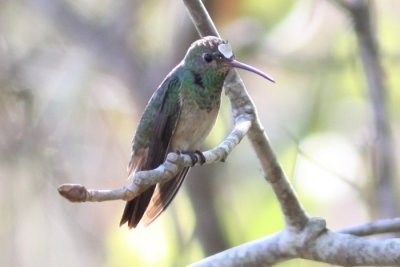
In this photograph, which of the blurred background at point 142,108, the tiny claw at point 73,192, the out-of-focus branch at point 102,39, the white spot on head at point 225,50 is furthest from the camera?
the out-of-focus branch at point 102,39

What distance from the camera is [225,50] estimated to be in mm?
2949

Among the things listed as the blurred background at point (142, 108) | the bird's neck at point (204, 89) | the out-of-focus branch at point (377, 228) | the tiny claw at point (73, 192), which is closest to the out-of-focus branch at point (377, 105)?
the blurred background at point (142, 108)

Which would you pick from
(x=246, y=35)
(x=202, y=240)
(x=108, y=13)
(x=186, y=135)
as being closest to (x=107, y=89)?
(x=108, y=13)

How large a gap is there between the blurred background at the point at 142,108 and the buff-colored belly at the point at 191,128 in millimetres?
1028

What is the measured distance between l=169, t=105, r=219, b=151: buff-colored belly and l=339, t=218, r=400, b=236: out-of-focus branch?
0.56 m

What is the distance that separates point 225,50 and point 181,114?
0.28 meters

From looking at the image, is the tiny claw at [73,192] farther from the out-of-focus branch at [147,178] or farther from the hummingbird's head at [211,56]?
the hummingbird's head at [211,56]

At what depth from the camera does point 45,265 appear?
15.0 ft

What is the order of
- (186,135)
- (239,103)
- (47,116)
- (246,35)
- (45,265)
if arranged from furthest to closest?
1. (246,35)
2. (47,116)
3. (45,265)
4. (186,135)
5. (239,103)

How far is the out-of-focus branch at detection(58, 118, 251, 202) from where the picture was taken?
6.14 ft

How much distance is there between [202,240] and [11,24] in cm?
200

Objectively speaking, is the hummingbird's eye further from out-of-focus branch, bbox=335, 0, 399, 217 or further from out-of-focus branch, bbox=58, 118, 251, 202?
out-of-focus branch, bbox=335, 0, 399, 217

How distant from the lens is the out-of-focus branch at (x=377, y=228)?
2.99 metres

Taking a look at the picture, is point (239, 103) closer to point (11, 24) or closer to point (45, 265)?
point (45, 265)
